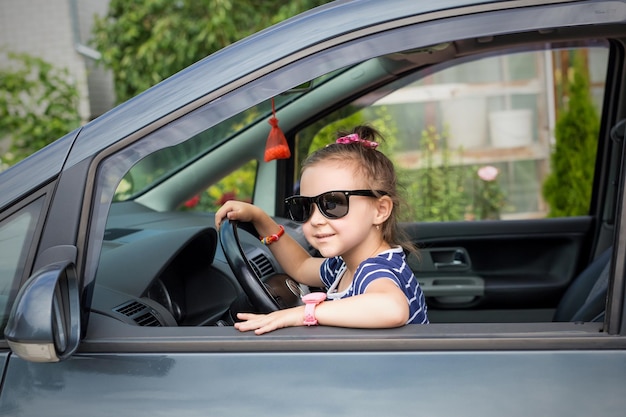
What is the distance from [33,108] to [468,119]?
14.1ft

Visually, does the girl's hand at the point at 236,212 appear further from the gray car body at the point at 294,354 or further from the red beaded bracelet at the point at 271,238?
the gray car body at the point at 294,354

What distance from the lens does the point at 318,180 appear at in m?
1.76

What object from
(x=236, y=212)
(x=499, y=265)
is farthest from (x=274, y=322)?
(x=499, y=265)

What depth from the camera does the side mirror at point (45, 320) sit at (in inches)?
51.1

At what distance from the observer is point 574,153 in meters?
5.70

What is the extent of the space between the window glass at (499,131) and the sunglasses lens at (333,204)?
3707 millimetres

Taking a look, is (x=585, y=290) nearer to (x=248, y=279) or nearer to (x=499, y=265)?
(x=499, y=265)

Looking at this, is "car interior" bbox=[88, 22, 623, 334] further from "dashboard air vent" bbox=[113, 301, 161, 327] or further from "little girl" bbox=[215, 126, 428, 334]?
"little girl" bbox=[215, 126, 428, 334]

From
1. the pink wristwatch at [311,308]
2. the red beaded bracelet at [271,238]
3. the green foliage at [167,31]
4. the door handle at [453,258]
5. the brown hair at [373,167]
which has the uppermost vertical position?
the green foliage at [167,31]

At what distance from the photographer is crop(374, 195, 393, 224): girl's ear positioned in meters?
1.81

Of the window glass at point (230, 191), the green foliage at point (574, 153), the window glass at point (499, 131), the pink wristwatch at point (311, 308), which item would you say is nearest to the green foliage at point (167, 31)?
the window glass at point (499, 131)

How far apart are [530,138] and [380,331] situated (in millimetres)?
5789

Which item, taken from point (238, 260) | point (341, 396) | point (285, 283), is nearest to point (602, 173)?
point (285, 283)

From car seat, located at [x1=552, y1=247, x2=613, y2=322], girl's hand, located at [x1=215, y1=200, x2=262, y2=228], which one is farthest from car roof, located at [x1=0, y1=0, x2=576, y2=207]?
car seat, located at [x1=552, y1=247, x2=613, y2=322]
